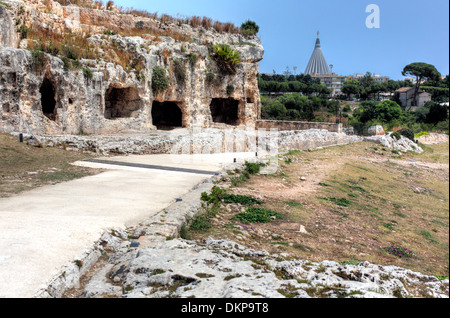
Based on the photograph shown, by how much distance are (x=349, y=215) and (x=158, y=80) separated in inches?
603

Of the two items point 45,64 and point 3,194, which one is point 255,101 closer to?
point 45,64

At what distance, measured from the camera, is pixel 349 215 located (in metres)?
9.45

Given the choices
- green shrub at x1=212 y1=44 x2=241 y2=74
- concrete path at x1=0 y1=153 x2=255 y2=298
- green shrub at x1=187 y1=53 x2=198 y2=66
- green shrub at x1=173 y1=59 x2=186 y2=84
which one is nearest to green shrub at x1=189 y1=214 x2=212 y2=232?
concrete path at x1=0 y1=153 x2=255 y2=298

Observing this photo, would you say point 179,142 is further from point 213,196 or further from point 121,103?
point 213,196

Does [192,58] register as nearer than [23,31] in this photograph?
No

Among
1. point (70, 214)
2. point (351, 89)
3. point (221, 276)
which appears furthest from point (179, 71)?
point (351, 89)

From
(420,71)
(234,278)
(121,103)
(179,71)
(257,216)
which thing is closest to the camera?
(234,278)

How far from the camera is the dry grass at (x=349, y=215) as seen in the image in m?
6.50

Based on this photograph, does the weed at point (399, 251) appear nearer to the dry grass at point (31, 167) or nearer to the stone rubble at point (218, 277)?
the stone rubble at point (218, 277)

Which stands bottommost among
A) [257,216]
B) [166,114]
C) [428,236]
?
[428,236]

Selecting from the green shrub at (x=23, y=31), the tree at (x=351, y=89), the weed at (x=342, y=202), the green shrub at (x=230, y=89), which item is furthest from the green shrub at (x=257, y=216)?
the tree at (x=351, y=89)

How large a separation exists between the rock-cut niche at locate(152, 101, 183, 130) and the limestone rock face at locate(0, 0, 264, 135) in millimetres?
→ 76

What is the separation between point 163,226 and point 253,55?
2614 cm

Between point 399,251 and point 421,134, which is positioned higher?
point 421,134
